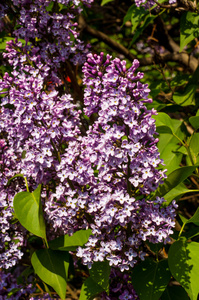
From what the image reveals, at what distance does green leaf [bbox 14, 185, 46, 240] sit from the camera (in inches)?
67.7

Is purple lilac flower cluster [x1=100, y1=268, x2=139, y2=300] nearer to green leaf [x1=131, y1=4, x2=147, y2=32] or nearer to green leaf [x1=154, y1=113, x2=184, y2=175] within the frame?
green leaf [x1=154, y1=113, x2=184, y2=175]

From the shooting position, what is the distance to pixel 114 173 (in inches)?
66.5

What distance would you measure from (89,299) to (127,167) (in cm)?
70

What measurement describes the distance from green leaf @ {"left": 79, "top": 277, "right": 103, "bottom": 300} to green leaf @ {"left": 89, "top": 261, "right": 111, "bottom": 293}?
80 mm

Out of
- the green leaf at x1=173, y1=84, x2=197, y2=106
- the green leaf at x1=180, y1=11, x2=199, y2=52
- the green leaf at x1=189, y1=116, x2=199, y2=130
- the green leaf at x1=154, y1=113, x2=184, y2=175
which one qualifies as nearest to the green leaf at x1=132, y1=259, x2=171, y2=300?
the green leaf at x1=154, y1=113, x2=184, y2=175

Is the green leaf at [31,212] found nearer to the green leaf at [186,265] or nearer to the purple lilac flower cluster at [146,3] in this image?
the green leaf at [186,265]

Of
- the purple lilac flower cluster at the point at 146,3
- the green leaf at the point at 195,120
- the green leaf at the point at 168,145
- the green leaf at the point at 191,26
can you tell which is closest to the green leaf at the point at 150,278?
the green leaf at the point at 168,145

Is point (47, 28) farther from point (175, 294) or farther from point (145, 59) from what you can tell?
point (175, 294)

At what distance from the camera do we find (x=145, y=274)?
183 cm

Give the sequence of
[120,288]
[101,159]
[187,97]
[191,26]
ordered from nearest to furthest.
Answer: [101,159]
[120,288]
[191,26]
[187,97]

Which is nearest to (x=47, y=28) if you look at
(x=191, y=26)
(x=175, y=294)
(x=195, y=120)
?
(x=191, y=26)

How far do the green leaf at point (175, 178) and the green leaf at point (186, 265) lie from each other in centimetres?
26

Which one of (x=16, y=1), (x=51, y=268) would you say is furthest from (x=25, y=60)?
(x=51, y=268)

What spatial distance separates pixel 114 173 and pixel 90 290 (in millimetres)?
606
